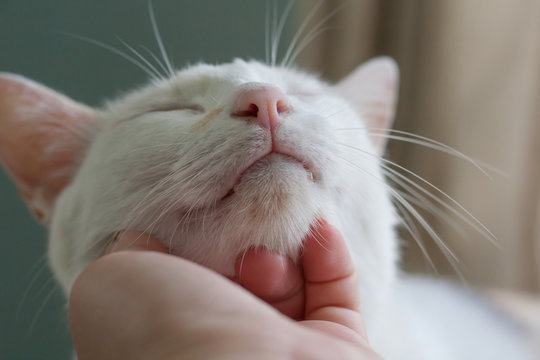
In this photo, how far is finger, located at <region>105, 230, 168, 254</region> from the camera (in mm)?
611

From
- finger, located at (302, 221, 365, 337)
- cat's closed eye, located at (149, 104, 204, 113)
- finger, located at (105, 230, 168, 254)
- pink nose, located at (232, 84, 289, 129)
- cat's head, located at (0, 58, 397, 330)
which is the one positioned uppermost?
pink nose, located at (232, 84, 289, 129)

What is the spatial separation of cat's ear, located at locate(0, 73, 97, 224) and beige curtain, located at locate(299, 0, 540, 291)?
1255 mm

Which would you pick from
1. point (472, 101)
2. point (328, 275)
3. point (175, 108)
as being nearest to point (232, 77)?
point (175, 108)

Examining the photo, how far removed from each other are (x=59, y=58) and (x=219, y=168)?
46.5 inches

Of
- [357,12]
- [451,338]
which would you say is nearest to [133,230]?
[451,338]

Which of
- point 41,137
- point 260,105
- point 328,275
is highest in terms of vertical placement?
point 260,105

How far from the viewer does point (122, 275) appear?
1.65 feet

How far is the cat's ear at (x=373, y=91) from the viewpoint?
1068mm

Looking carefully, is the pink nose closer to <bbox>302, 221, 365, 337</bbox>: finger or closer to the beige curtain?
<bbox>302, 221, 365, 337</bbox>: finger

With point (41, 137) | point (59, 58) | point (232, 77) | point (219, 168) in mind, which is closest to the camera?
point (219, 168)

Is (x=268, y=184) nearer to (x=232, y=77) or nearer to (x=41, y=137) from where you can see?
(x=232, y=77)

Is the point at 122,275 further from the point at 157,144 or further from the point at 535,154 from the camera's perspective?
the point at 535,154

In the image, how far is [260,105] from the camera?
59 centimetres

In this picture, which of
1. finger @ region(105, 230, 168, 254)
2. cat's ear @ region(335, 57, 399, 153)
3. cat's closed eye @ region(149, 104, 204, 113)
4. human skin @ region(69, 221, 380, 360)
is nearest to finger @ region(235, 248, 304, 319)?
human skin @ region(69, 221, 380, 360)
